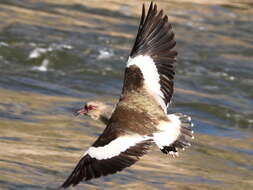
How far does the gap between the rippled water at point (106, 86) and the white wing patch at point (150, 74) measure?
4.03ft

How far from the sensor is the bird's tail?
7.69 meters

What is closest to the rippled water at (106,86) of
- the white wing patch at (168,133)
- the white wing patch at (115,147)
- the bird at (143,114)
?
the bird at (143,114)

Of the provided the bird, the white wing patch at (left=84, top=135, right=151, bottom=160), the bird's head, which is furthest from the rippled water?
the white wing patch at (left=84, top=135, right=151, bottom=160)

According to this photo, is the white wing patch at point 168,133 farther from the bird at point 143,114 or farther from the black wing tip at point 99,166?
the black wing tip at point 99,166

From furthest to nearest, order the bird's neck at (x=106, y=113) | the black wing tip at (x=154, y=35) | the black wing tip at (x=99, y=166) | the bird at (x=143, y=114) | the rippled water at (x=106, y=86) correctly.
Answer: the rippled water at (x=106, y=86) → the bird's neck at (x=106, y=113) → the black wing tip at (x=154, y=35) → the bird at (x=143, y=114) → the black wing tip at (x=99, y=166)

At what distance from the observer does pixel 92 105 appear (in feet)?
28.5

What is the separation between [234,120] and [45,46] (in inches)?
142

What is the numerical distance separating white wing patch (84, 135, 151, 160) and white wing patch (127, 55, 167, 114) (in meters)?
0.73

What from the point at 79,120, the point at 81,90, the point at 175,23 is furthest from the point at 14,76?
the point at 175,23

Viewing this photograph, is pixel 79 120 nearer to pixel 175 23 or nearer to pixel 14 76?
pixel 14 76

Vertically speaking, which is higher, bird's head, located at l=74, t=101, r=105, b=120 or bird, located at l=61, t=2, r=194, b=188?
bird, located at l=61, t=2, r=194, b=188

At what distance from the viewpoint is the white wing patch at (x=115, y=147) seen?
7219 millimetres

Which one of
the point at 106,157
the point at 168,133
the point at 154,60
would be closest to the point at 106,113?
the point at 154,60

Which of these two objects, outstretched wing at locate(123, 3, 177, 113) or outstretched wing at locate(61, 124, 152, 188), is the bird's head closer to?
outstretched wing at locate(123, 3, 177, 113)
